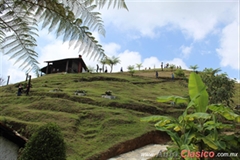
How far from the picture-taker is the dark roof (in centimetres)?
612

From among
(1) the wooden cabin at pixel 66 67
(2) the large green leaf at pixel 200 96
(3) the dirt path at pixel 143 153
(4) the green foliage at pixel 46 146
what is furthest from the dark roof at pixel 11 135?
(1) the wooden cabin at pixel 66 67

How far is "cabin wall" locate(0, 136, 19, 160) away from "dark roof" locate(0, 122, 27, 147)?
101mm

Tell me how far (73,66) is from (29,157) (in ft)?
87.0

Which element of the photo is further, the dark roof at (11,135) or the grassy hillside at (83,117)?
the grassy hillside at (83,117)

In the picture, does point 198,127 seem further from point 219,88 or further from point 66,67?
point 66,67

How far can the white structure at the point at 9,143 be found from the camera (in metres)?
6.23

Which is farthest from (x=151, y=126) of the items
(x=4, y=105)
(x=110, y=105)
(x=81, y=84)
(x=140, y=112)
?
(x=81, y=84)

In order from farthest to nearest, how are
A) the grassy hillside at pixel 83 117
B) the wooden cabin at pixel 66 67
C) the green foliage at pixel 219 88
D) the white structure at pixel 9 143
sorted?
the wooden cabin at pixel 66 67
the green foliage at pixel 219 88
the grassy hillside at pixel 83 117
the white structure at pixel 9 143

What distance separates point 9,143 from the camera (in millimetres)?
6492

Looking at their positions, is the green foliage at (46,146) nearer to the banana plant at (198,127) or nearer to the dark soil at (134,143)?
the dark soil at (134,143)

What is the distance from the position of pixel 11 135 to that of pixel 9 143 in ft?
1.05

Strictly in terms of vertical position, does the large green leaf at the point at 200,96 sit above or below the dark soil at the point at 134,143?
above

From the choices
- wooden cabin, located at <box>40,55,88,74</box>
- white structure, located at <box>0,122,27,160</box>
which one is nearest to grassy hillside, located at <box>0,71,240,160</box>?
white structure, located at <box>0,122,27,160</box>

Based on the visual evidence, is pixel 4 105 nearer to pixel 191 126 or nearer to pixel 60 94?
pixel 60 94
